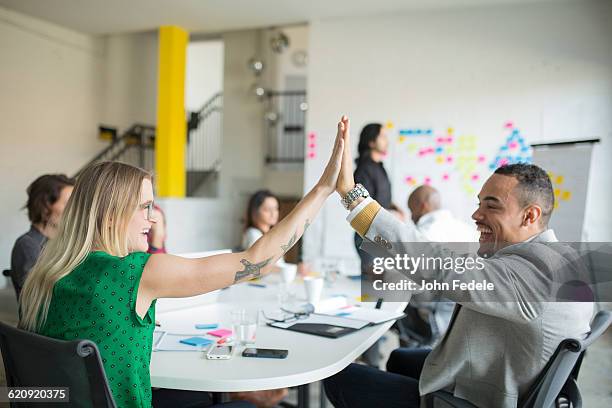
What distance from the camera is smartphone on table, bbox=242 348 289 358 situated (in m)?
1.59

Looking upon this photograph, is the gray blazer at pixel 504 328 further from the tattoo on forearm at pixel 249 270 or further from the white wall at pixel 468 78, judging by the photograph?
the white wall at pixel 468 78

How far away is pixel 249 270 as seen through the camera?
1.45 metres

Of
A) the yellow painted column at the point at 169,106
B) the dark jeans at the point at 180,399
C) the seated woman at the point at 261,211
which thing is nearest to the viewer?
the dark jeans at the point at 180,399

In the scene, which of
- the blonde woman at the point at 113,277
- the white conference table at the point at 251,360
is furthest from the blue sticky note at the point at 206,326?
the blonde woman at the point at 113,277

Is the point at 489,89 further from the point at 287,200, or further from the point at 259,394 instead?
the point at 259,394

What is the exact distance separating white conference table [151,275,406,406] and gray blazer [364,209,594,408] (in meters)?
0.32

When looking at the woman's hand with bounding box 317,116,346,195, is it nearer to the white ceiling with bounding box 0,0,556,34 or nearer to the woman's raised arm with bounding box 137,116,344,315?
the woman's raised arm with bounding box 137,116,344,315

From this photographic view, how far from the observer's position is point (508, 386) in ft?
4.76

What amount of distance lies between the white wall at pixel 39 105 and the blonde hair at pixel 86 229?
6.08m

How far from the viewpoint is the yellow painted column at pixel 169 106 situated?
6938 millimetres

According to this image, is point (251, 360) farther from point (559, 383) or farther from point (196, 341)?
point (559, 383)

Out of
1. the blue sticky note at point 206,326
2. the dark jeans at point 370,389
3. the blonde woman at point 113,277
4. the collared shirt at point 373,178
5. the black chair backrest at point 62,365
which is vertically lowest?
the dark jeans at point 370,389

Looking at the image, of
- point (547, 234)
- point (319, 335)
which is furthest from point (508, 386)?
point (319, 335)

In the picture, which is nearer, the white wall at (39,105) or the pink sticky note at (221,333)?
the pink sticky note at (221,333)
